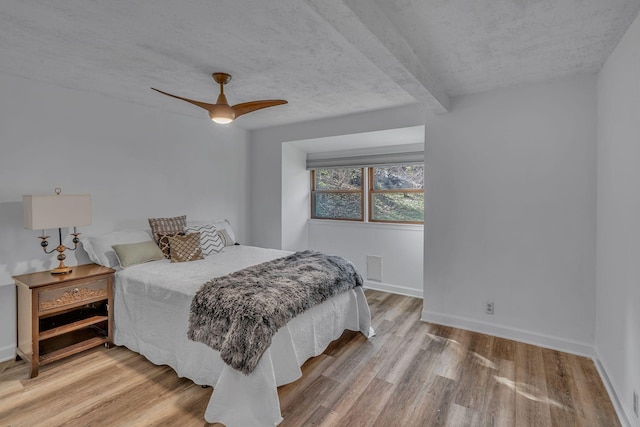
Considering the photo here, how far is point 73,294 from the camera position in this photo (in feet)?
8.68

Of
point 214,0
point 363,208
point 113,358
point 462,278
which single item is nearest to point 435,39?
point 214,0

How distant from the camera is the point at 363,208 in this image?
4.83 m

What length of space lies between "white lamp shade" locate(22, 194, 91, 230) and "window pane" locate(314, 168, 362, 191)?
3.22m

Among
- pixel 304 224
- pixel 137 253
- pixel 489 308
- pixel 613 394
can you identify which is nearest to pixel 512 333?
pixel 489 308

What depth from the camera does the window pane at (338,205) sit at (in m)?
4.92

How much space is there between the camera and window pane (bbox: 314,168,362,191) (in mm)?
4902

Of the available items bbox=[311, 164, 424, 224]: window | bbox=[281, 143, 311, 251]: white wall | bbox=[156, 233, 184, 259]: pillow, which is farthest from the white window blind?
bbox=[156, 233, 184, 259]: pillow

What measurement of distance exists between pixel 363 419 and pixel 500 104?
2.86m

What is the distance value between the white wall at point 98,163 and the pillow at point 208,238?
1.67 ft

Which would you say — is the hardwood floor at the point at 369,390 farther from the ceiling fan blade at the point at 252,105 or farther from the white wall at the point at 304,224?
the ceiling fan blade at the point at 252,105

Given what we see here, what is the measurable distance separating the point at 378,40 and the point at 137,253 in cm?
274

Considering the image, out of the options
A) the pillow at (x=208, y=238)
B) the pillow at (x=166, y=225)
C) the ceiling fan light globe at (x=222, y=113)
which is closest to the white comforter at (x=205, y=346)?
the pillow at (x=208, y=238)

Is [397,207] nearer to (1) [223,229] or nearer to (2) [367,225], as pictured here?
(2) [367,225]

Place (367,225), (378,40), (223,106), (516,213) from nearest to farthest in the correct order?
(378,40) → (223,106) → (516,213) → (367,225)
